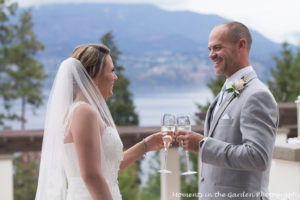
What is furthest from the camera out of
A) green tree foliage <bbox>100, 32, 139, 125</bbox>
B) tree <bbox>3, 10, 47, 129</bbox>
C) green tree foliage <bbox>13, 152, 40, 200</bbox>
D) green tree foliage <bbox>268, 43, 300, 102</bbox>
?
green tree foliage <bbox>100, 32, 139, 125</bbox>

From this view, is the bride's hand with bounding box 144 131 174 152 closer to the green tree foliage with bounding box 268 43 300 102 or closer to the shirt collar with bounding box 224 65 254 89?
the shirt collar with bounding box 224 65 254 89

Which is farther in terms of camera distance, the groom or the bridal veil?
the bridal veil

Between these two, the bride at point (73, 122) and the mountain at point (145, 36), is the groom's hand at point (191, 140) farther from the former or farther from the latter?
the mountain at point (145, 36)

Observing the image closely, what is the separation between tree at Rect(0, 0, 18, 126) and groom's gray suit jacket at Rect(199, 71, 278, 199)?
15.9 meters

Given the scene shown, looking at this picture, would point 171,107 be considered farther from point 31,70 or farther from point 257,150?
point 257,150

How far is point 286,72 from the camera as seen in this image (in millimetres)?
18375

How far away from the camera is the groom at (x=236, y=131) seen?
1.89 metres

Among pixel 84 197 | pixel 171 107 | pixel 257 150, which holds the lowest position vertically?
pixel 171 107

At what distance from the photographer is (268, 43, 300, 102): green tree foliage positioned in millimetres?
17766

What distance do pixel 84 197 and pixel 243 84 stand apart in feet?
3.04

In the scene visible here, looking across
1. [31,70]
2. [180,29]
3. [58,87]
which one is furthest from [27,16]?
[58,87]

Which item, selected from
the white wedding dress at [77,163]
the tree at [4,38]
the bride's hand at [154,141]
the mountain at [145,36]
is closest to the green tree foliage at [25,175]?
the tree at [4,38]

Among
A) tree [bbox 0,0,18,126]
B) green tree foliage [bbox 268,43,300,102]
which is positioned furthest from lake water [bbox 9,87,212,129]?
tree [bbox 0,0,18,126]

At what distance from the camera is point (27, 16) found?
18609 millimetres
